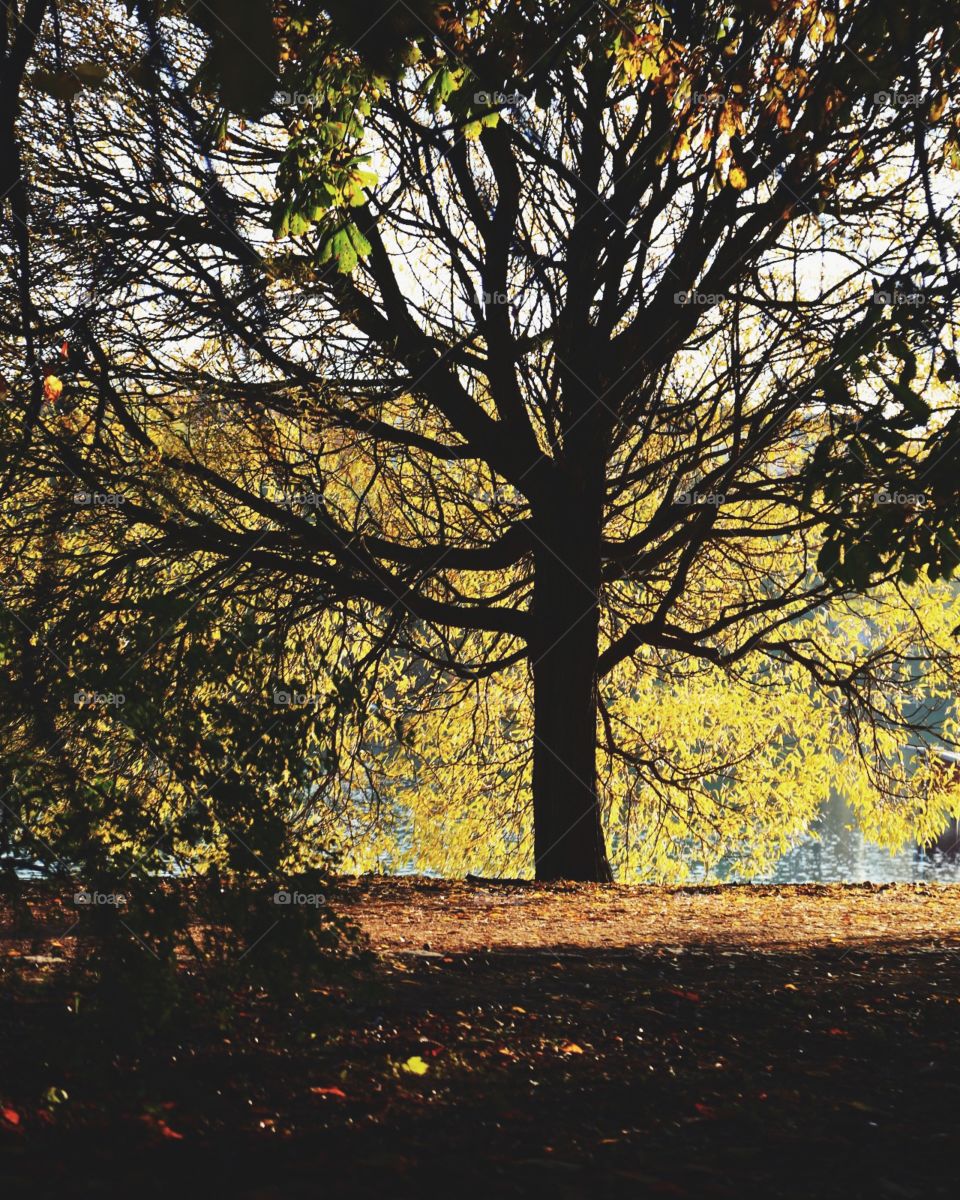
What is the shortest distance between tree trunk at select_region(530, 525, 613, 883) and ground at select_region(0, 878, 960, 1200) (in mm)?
3843

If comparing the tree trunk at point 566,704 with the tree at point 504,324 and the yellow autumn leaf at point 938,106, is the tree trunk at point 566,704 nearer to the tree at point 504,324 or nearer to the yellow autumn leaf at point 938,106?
the tree at point 504,324

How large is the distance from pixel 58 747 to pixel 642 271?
21.2 feet

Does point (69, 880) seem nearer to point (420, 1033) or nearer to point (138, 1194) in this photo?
point (138, 1194)

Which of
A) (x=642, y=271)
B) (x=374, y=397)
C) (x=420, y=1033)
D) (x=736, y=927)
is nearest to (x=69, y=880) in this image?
(x=420, y=1033)

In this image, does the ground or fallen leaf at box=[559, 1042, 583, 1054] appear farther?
fallen leaf at box=[559, 1042, 583, 1054]

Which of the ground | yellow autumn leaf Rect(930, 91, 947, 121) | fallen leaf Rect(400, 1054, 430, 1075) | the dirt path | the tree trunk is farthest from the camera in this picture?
the tree trunk

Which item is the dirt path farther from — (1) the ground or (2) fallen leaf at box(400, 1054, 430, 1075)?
(2) fallen leaf at box(400, 1054, 430, 1075)

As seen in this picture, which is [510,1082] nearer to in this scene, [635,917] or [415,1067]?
[415,1067]

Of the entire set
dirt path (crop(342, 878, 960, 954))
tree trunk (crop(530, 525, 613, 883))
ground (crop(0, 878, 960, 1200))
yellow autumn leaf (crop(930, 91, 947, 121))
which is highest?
yellow autumn leaf (crop(930, 91, 947, 121))

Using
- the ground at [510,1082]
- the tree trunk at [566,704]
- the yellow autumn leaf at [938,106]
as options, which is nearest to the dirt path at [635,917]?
the ground at [510,1082]

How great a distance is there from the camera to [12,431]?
738 cm

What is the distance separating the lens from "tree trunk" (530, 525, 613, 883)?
9516 mm

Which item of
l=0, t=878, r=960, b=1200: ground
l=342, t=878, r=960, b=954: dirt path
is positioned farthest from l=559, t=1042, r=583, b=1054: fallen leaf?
l=342, t=878, r=960, b=954: dirt path

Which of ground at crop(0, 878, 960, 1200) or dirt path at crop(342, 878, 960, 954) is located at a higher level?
dirt path at crop(342, 878, 960, 954)
